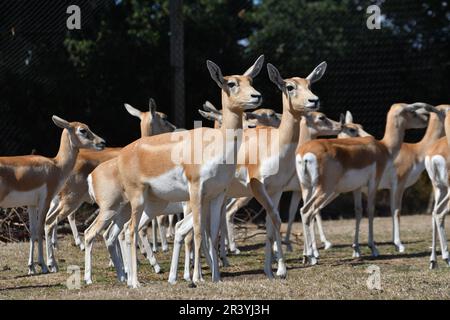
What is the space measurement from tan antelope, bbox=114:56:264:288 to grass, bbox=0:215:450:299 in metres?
0.60

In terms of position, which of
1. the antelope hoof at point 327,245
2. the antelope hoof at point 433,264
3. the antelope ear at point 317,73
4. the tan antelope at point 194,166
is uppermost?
the antelope ear at point 317,73

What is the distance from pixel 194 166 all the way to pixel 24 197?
295cm

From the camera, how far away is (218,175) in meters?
7.75

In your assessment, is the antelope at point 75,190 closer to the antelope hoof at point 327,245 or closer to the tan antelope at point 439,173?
the antelope hoof at point 327,245

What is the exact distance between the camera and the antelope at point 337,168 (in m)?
10.9

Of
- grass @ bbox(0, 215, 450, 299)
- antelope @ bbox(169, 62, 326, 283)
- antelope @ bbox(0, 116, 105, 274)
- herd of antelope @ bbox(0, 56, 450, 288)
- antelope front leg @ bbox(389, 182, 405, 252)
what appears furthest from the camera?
antelope front leg @ bbox(389, 182, 405, 252)

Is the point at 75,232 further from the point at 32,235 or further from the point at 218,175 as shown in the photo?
the point at 218,175

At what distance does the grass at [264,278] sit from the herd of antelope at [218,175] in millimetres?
238

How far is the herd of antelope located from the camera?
802cm

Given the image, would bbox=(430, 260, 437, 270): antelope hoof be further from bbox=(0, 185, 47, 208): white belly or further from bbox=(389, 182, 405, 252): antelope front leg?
bbox=(0, 185, 47, 208): white belly

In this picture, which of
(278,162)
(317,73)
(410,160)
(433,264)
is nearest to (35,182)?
(278,162)

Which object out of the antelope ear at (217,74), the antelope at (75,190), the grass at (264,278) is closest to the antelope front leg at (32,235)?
the grass at (264,278)

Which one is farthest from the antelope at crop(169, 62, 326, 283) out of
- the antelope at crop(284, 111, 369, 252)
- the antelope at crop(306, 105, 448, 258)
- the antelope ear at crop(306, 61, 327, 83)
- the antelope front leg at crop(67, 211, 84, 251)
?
the antelope at crop(306, 105, 448, 258)

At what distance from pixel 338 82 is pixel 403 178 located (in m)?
4.10
